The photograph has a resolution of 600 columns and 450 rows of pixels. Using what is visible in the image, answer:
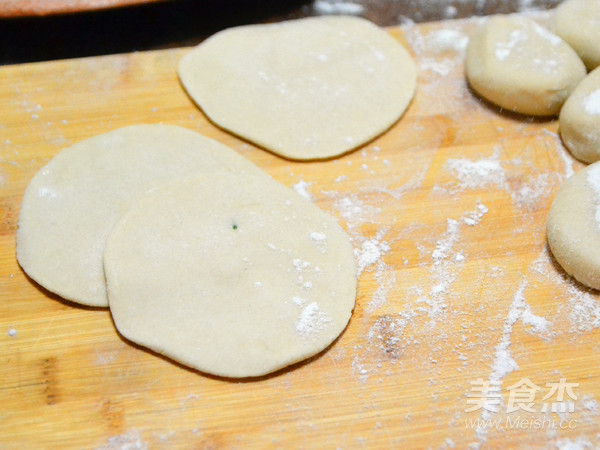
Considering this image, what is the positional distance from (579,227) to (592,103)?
360mm

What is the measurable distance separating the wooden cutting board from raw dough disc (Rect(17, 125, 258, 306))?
6 cm

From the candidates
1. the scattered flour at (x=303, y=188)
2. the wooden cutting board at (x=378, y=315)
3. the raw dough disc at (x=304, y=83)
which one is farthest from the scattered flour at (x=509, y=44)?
the scattered flour at (x=303, y=188)

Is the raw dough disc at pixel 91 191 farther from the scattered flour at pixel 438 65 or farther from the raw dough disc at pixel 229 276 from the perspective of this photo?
the scattered flour at pixel 438 65

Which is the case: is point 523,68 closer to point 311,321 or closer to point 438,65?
point 438,65

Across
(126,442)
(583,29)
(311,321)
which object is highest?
(583,29)

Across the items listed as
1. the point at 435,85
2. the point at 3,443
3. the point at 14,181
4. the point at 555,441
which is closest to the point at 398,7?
the point at 435,85

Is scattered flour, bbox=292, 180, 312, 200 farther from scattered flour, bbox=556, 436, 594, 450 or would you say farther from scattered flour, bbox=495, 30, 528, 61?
scattered flour, bbox=556, 436, 594, 450

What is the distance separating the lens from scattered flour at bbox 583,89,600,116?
4.76 feet

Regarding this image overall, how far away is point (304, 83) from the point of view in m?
1.66

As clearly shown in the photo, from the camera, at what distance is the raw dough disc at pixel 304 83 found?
61.5 inches

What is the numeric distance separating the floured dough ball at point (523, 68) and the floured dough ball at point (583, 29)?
0.15ft

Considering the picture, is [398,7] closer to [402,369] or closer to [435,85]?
[435,85]

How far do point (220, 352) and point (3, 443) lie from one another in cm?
43

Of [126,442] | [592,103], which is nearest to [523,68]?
[592,103]
